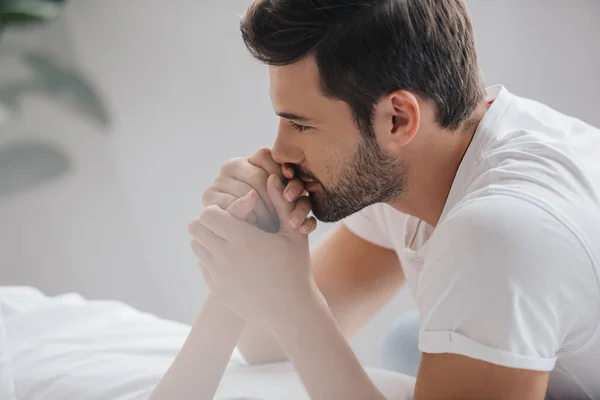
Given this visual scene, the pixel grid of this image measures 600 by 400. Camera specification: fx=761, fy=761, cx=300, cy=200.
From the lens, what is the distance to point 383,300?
1548 mm

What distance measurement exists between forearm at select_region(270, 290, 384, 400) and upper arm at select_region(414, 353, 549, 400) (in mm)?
134

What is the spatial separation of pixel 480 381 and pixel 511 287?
4.8 inches

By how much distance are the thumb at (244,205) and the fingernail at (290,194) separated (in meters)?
0.05

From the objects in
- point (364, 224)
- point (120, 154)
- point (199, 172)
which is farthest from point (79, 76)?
point (364, 224)

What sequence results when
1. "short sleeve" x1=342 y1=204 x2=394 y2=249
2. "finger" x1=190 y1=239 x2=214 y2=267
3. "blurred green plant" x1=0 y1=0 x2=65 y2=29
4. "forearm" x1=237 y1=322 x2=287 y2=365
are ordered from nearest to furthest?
"finger" x1=190 y1=239 x2=214 y2=267, "forearm" x1=237 y1=322 x2=287 y2=365, "short sleeve" x1=342 y1=204 x2=394 y2=249, "blurred green plant" x1=0 y1=0 x2=65 y2=29

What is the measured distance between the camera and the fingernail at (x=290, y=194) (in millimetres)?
1177

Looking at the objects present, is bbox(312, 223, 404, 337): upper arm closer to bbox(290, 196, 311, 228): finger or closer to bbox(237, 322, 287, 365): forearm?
bbox(237, 322, 287, 365): forearm

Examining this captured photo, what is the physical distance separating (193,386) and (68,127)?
5.81 feet

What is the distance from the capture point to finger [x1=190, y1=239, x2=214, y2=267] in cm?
114

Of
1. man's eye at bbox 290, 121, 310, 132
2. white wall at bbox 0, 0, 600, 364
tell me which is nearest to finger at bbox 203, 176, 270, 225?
man's eye at bbox 290, 121, 310, 132

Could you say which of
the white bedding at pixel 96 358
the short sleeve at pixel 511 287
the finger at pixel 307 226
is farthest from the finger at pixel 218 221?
the short sleeve at pixel 511 287

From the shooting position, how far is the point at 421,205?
1.22 m

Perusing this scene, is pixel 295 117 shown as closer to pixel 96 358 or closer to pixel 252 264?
pixel 252 264

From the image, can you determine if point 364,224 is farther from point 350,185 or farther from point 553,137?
point 553,137
